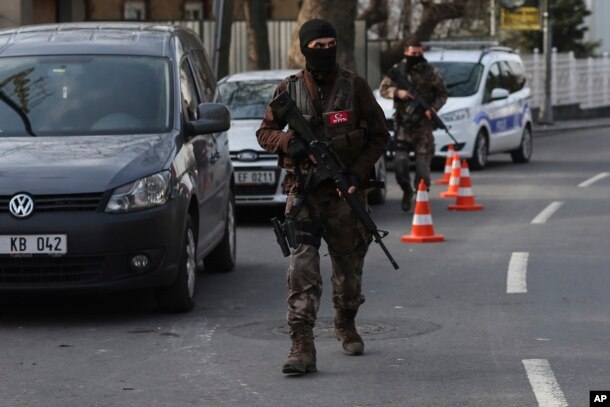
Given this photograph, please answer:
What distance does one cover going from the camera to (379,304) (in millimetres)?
10523

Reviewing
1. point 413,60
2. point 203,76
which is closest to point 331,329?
point 203,76

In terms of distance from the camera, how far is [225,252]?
12.4 m

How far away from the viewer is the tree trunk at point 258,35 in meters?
31.0

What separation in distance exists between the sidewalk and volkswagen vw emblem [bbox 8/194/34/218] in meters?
29.3

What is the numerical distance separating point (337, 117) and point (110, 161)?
2.16 meters

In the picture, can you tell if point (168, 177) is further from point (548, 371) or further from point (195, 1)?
point (195, 1)

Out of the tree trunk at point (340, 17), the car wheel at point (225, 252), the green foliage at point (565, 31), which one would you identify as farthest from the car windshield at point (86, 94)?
the green foliage at point (565, 31)

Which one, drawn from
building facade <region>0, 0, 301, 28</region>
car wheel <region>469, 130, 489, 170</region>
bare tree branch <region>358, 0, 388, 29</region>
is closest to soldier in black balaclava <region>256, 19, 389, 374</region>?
car wheel <region>469, 130, 489, 170</region>

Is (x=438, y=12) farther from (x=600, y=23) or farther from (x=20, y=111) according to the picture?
(x=600, y=23)

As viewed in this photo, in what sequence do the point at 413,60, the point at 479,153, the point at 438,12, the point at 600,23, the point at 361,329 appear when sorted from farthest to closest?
the point at 600,23
the point at 438,12
the point at 479,153
the point at 413,60
the point at 361,329

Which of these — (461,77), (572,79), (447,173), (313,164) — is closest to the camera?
(313,164)

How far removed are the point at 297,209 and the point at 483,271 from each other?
171 inches

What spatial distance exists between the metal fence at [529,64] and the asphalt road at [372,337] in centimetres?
1434

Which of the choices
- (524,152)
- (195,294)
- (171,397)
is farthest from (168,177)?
(524,152)
